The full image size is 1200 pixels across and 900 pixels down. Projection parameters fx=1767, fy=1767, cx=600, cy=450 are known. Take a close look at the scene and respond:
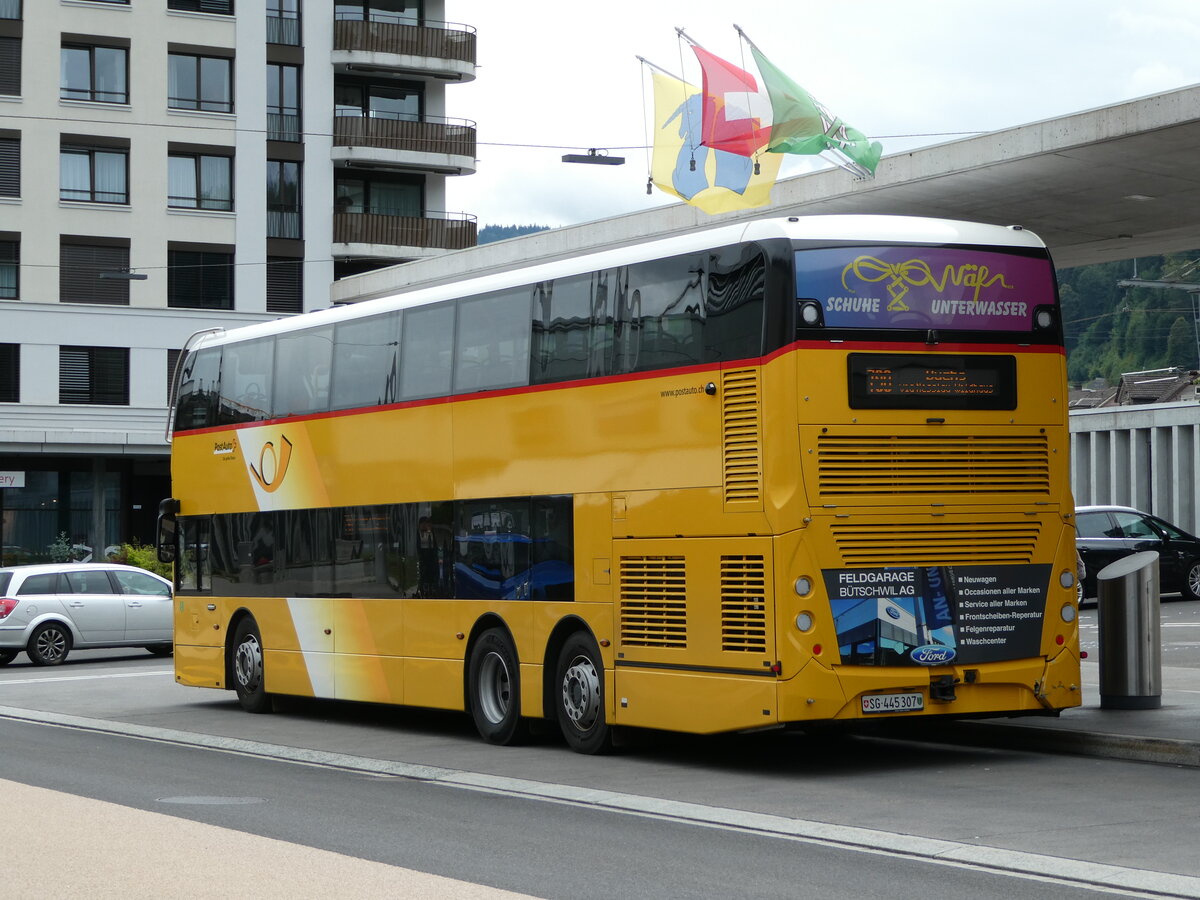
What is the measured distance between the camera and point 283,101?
55812 millimetres

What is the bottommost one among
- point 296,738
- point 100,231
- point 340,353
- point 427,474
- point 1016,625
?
point 296,738

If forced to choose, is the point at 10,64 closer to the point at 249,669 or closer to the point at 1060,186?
the point at 249,669

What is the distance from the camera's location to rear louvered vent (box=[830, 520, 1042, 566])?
12719 millimetres

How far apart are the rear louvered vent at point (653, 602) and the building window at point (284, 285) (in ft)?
140

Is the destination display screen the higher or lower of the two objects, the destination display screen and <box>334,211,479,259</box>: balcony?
the lower

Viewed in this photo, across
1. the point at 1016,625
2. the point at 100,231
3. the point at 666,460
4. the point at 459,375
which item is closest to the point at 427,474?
the point at 459,375

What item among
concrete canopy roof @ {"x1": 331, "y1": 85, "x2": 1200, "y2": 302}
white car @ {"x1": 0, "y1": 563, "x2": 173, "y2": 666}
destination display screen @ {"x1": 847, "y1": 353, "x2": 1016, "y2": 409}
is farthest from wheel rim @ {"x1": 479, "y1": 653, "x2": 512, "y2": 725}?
white car @ {"x1": 0, "y1": 563, "x2": 173, "y2": 666}

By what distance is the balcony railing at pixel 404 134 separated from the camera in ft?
185

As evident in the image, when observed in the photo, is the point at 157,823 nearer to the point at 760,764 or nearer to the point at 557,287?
the point at 760,764

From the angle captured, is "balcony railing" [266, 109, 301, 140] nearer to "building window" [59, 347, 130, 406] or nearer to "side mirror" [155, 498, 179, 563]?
"building window" [59, 347, 130, 406]

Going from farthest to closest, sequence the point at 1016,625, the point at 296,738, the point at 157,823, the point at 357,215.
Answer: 1. the point at 357,215
2. the point at 296,738
3. the point at 1016,625
4. the point at 157,823

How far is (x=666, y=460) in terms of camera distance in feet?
44.7

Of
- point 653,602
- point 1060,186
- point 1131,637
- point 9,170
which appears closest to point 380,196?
point 9,170

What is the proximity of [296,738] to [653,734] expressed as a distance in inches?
144
